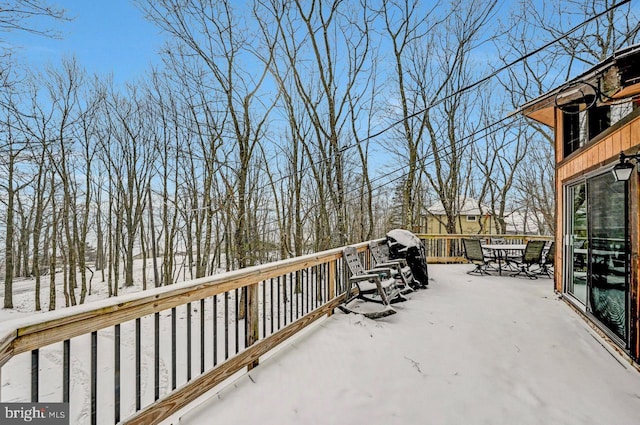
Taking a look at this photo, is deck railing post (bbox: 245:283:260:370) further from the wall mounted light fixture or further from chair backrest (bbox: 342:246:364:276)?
the wall mounted light fixture

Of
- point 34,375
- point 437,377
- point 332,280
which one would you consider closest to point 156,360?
point 34,375

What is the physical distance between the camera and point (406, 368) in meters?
2.77

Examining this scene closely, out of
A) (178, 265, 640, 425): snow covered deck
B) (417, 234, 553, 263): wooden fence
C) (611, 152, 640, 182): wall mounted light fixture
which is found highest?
(611, 152, 640, 182): wall mounted light fixture

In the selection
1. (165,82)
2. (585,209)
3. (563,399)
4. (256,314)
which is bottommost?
(563,399)

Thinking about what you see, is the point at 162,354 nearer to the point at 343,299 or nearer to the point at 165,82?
the point at 343,299

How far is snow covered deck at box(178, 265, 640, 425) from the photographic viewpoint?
83.6 inches

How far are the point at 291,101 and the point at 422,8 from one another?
5.18m

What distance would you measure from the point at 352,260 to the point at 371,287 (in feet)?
1.57

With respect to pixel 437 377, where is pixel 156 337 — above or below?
above

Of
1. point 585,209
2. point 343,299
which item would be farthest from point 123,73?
point 585,209

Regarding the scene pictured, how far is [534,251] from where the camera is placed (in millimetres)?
6762

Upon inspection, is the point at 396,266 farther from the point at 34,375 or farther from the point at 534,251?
the point at 34,375

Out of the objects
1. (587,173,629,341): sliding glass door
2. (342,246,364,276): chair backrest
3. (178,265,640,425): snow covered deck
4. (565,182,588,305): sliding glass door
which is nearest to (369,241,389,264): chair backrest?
(342,246,364,276): chair backrest

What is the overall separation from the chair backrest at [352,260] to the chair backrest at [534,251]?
14.0ft
